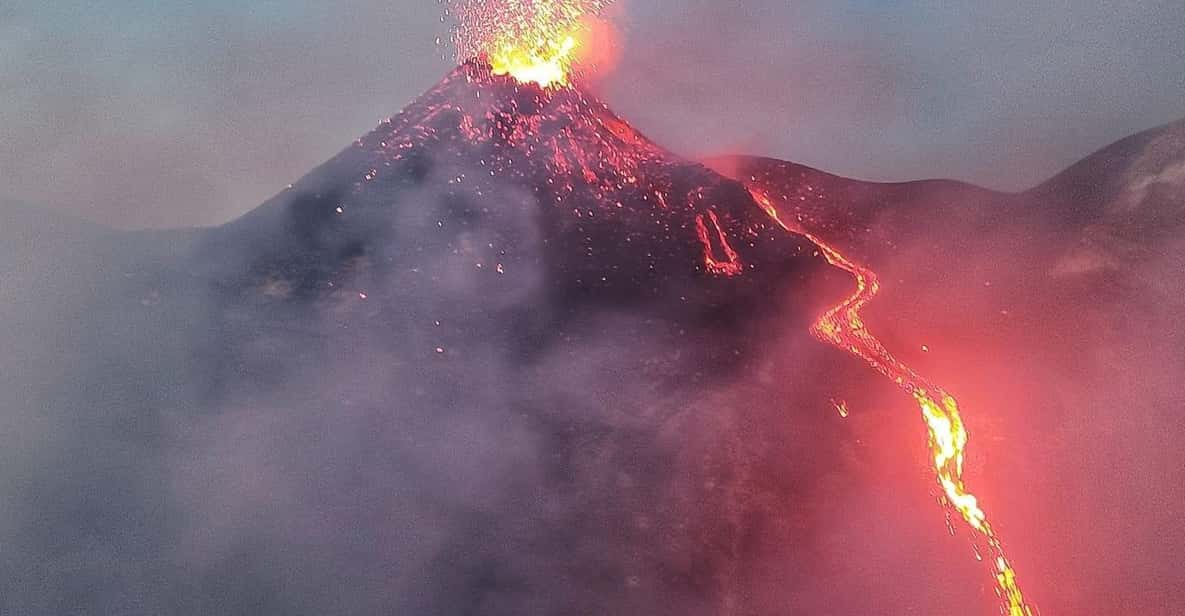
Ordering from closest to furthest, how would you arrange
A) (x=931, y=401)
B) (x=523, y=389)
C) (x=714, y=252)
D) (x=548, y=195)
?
(x=931, y=401) < (x=523, y=389) < (x=714, y=252) < (x=548, y=195)

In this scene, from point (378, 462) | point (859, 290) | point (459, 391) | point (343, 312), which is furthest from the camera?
point (859, 290)

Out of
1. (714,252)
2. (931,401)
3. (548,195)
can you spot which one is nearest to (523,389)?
(714,252)

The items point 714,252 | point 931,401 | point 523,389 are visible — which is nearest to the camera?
point 931,401

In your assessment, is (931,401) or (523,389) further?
(523,389)

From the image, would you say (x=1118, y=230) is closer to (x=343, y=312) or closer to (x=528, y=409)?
(x=528, y=409)

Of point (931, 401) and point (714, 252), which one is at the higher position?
point (714, 252)

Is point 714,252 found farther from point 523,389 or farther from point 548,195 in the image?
point 523,389

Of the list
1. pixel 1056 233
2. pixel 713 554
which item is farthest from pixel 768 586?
pixel 1056 233

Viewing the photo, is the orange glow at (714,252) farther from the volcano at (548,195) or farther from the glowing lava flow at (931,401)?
the glowing lava flow at (931,401)
